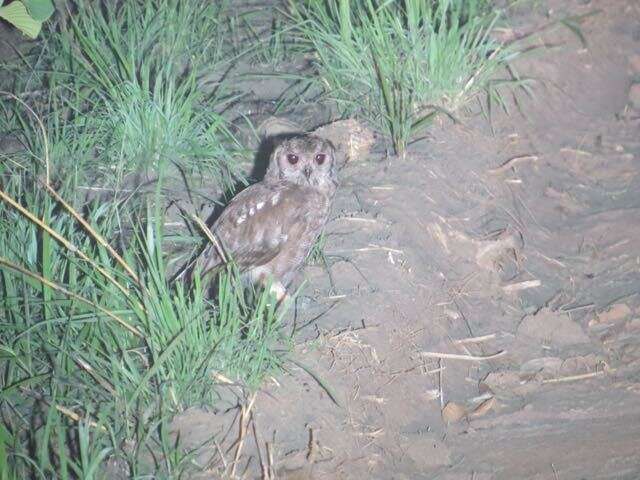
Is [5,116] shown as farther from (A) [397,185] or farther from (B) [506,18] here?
(B) [506,18]

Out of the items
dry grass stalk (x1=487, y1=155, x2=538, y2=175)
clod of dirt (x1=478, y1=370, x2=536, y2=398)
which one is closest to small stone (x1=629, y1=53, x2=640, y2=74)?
dry grass stalk (x1=487, y1=155, x2=538, y2=175)

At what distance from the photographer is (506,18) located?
7.13 m

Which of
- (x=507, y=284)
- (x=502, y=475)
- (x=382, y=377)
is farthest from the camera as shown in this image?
(x=507, y=284)

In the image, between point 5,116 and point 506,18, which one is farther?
point 506,18

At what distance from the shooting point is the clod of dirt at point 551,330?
4688 millimetres

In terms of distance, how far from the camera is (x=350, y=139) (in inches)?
230

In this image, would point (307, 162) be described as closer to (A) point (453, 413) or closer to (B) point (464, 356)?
(B) point (464, 356)

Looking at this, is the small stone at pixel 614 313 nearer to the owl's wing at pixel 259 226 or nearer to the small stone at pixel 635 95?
the owl's wing at pixel 259 226

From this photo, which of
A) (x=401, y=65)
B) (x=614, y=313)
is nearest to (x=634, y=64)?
(x=401, y=65)

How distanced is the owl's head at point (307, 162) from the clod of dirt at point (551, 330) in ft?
4.39

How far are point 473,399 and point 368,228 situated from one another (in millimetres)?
1288

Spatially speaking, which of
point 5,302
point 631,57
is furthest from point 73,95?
point 631,57

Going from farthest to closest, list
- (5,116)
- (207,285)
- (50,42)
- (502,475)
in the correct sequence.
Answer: (50,42), (5,116), (207,285), (502,475)

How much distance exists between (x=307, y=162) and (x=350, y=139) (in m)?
0.84
